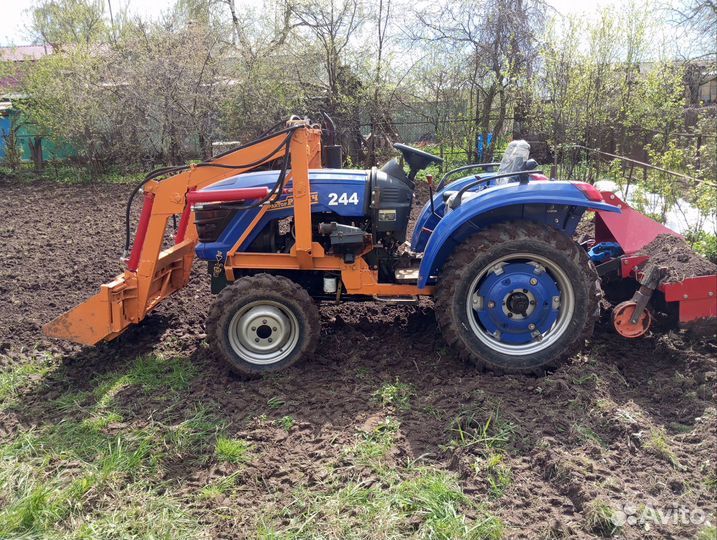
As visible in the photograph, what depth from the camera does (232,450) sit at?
10.6 ft

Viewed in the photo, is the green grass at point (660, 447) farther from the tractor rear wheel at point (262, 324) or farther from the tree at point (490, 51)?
the tree at point (490, 51)

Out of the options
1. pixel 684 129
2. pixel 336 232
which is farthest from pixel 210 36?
pixel 336 232

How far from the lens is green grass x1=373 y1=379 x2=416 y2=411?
3.69 meters

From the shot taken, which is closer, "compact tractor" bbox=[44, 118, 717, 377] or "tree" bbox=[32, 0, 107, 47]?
"compact tractor" bbox=[44, 118, 717, 377]

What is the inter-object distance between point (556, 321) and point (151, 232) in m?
2.86

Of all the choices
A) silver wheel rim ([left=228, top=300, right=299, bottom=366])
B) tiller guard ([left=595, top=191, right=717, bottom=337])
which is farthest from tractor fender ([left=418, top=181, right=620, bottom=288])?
silver wheel rim ([left=228, top=300, right=299, bottom=366])

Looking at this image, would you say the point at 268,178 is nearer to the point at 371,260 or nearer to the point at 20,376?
the point at 371,260

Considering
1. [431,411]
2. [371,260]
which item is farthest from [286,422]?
[371,260]

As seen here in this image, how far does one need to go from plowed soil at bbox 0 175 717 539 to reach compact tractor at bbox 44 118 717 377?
278 millimetres

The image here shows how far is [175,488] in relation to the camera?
3.03 metres

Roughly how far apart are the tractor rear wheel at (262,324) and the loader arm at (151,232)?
630 millimetres

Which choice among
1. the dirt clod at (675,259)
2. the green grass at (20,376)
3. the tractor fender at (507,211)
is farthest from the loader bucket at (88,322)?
the dirt clod at (675,259)

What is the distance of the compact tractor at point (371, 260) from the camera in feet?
13.1

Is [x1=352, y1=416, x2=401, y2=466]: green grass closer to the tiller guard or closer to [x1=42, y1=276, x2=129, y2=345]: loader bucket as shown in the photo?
the tiller guard
